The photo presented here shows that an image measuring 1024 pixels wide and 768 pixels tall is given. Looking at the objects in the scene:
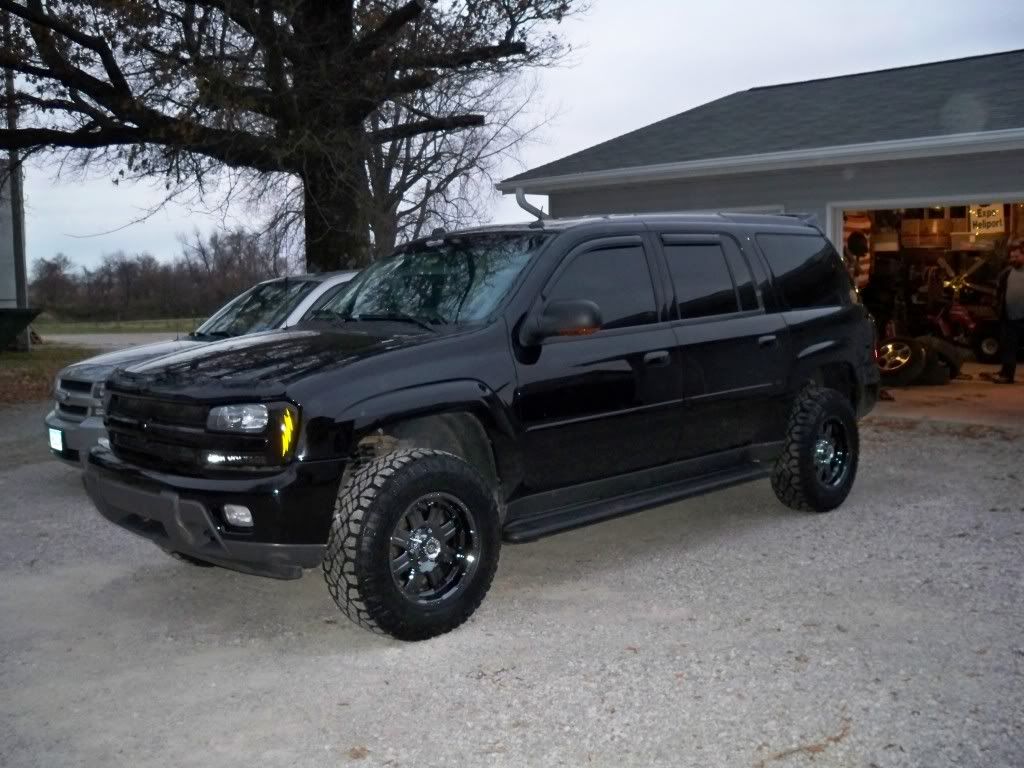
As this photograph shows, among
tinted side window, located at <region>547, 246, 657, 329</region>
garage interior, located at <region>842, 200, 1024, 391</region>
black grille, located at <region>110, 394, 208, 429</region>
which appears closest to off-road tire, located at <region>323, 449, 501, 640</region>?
black grille, located at <region>110, 394, 208, 429</region>

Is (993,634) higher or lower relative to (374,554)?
lower

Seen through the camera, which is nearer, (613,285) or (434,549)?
(434,549)

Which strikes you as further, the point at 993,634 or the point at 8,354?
the point at 8,354

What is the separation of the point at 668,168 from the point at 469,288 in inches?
294

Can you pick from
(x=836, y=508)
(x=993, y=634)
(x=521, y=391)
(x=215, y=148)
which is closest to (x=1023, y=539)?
(x=836, y=508)

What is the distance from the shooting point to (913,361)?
48.6 feet

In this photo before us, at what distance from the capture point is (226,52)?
1573cm

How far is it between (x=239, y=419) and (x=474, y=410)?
116 cm

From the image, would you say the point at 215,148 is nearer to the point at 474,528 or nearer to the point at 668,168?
the point at 668,168

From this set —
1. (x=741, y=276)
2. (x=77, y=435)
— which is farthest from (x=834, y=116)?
(x=77, y=435)

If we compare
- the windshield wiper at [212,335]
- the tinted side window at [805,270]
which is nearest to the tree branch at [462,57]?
the windshield wiper at [212,335]

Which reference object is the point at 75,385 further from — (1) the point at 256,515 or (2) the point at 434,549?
(2) the point at 434,549

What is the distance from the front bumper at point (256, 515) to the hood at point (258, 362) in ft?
1.34

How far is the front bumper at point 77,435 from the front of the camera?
26.3 feet
